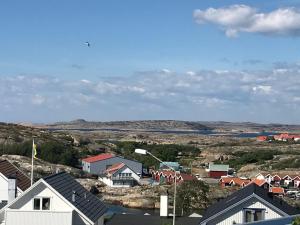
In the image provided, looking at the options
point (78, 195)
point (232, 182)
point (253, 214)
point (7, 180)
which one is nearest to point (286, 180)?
point (232, 182)

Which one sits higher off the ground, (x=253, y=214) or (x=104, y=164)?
(x=253, y=214)

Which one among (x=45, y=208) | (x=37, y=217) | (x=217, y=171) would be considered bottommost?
(x=217, y=171)

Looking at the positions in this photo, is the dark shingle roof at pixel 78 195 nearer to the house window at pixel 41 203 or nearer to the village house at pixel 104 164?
the house window at pixel 41 203

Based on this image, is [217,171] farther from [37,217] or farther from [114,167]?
[37,217]

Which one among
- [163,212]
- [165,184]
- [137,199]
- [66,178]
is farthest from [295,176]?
[66,178]

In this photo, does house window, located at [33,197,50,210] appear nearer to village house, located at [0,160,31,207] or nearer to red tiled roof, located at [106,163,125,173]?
village house, located at [0,160,31,207]

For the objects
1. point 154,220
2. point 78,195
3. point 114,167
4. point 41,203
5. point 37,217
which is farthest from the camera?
point 114,167

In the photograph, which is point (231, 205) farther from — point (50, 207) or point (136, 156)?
point (136, 156)

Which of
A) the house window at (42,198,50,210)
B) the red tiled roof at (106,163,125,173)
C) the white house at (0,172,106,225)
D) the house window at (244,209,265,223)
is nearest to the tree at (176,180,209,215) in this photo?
the house window at (244,209,265,223)
